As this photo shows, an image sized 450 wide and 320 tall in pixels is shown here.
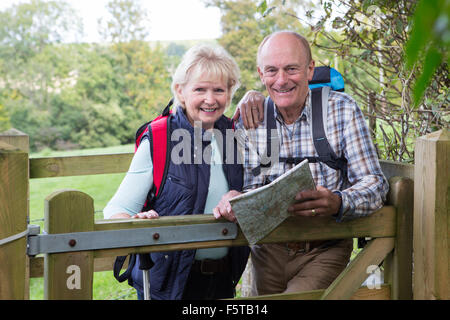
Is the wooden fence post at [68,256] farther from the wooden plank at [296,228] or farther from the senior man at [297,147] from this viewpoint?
the senior man at [297,147]

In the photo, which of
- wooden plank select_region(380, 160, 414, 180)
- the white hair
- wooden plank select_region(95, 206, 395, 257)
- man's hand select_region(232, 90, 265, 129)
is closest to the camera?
wooden plank select_region(95, 206, 395, 257)

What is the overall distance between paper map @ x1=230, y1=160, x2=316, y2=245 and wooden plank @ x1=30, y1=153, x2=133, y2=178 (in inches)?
80.1

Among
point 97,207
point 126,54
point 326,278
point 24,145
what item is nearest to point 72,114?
point 126,54

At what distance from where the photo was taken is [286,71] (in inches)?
95.1

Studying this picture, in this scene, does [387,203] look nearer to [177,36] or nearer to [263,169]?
[263,169]

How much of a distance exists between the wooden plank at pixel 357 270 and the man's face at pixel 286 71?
79cm

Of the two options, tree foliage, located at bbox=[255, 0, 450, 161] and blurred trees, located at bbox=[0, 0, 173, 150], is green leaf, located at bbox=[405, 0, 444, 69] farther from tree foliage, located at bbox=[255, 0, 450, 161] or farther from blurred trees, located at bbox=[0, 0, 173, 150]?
blurred trees, located at bbox=[0, 0, 173, 150]

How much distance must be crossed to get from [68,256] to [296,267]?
1.18 metres

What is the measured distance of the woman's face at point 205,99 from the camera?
2338mm

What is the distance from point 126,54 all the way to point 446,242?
25208mm

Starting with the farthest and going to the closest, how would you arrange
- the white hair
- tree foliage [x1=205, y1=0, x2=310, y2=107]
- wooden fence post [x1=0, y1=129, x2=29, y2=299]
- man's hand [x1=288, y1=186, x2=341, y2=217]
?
1. tree foliage [x1=205, y1=0, x2=310, y2=107]
2. the white hair
3. man's hand [x1=288, y1=186, x2=341, y2=217]
4. wooden fence post [x1=0, y1=129, x2=29, y2=299]

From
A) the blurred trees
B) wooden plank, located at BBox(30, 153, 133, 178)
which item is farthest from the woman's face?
the blurred trees

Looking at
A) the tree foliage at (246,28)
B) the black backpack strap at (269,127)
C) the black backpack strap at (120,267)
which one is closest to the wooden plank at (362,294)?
the black backpack strap at (269,127)

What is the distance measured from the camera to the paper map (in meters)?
1.67
